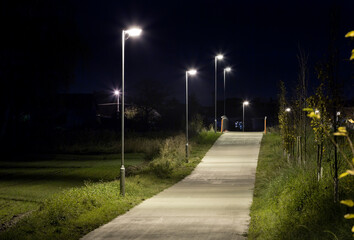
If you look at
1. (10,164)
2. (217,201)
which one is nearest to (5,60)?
(10,164)

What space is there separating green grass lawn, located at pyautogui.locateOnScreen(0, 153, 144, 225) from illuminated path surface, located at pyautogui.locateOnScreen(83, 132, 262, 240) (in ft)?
11.1

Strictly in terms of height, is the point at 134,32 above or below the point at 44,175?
above

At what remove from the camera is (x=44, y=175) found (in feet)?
82.6

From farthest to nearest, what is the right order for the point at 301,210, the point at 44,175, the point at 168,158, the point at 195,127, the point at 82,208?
the point at 195,127 → the point at 168,158 → the point at 44,175 → the point at 82,208 → the point at 301,210

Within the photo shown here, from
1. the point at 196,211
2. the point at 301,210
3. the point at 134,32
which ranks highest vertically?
the point at 134,32

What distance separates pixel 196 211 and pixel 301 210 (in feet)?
11.9

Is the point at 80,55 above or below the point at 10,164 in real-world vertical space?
above

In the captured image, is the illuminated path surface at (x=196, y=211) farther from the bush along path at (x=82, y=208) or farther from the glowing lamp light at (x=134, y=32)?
the glowing lamp light at (x=134, y=32)

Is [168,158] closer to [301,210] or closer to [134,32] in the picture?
[134,32]

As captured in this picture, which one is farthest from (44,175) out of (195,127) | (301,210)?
(195,127)

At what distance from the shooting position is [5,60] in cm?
3466

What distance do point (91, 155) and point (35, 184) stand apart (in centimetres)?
1514

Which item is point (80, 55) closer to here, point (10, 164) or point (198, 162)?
point (10, 164)

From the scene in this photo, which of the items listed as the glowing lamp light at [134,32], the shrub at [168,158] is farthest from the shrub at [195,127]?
the glowing lamp light at [134,32]
